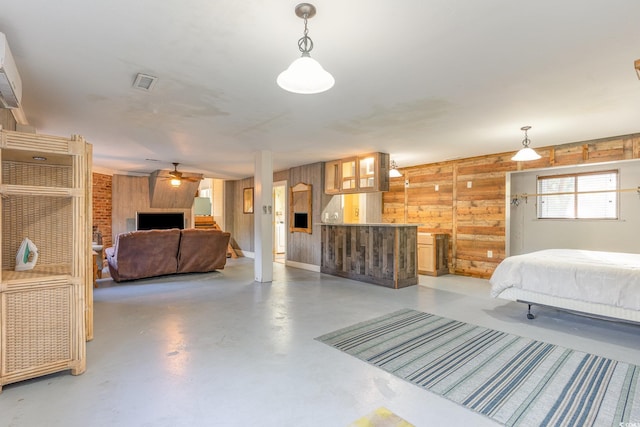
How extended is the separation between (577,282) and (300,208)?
5.12 metres

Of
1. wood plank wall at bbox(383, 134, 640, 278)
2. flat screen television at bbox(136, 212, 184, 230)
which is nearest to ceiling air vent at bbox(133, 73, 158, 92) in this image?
wood plank wall at bbox(383, 134, 640, 278)

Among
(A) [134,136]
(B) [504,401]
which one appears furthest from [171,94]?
(B) [504,401]

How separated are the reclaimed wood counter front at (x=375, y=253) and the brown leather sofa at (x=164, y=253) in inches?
89.2

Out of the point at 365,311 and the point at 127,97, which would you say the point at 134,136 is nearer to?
the point at 127,97

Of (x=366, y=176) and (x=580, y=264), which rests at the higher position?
(x=366, y=176)

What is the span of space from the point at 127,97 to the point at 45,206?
1.25 m

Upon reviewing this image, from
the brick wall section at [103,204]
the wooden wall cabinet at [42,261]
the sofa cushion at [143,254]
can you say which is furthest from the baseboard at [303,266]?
the brick wall section at [103,204]

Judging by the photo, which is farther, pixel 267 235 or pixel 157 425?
pixel 267 235

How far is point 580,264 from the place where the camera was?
3229 millimetres

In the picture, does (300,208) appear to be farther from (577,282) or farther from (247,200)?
(577,282)

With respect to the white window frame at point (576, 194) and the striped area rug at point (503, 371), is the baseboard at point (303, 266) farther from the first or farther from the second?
the white window frame at point (576, 194)

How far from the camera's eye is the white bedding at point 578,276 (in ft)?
9.61

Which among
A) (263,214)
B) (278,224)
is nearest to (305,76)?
(263,214)

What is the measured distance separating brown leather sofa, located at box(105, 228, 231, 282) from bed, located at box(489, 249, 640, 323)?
4875mm
